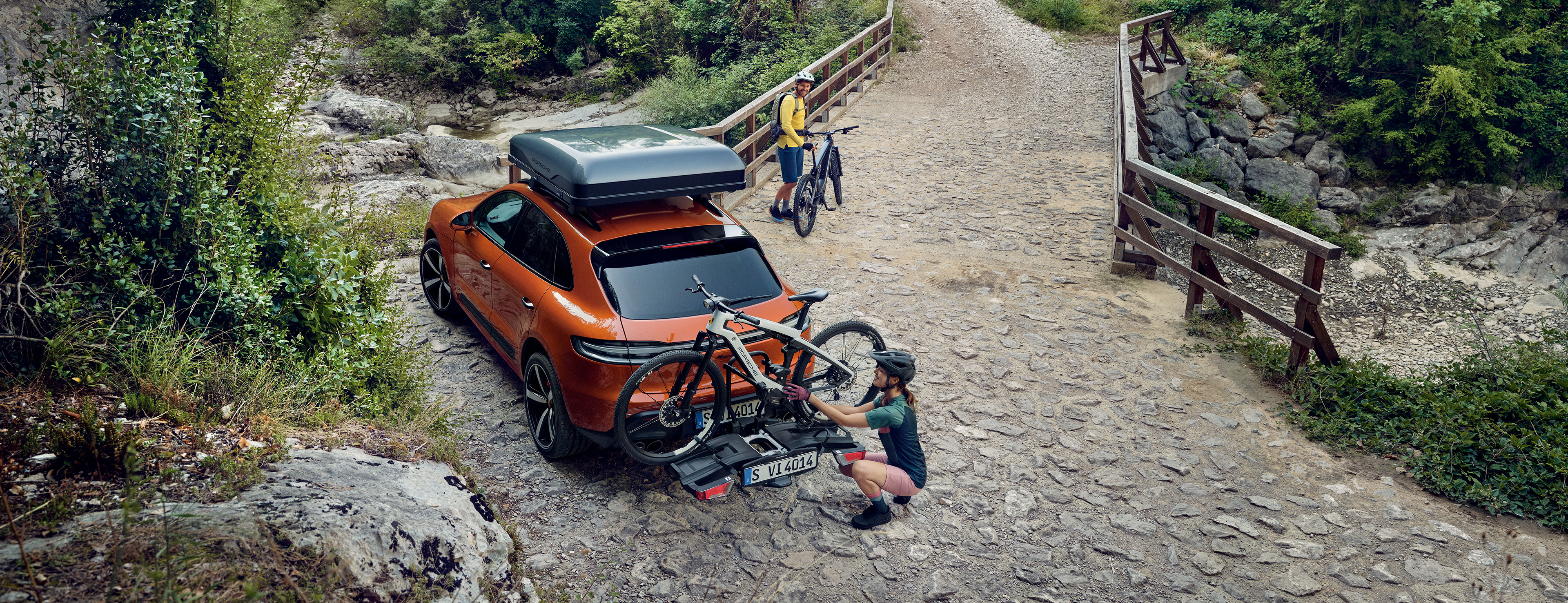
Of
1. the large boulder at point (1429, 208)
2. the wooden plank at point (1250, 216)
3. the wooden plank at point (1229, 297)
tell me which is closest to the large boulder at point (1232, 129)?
the large boulder at point (1429, 208)

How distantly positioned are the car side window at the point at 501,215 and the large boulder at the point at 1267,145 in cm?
1689

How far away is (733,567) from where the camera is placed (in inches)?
183

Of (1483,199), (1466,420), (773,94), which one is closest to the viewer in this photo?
(1466,420)

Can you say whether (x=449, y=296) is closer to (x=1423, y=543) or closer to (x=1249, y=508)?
(x=1249, y=508)

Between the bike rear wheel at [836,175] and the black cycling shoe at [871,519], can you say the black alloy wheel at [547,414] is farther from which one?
the bike rear wheel at [836,175]

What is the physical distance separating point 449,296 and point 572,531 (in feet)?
11.3

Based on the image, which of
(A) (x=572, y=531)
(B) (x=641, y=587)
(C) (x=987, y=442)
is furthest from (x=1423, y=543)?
(A) (x=572, y=531)

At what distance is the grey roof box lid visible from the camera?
18.0 feet

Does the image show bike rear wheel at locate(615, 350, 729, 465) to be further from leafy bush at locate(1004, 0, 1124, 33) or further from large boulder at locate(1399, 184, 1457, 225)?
leafy bush at locate(1004, 0, 1124, 33)

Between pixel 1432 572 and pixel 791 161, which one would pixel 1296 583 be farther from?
pixel 791 161

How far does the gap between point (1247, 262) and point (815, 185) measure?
16.3 feet

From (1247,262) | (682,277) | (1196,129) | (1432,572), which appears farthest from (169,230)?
(1196,129)

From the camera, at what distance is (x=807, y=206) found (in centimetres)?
1045

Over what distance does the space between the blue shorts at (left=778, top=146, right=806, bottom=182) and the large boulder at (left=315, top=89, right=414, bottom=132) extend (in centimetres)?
1300
